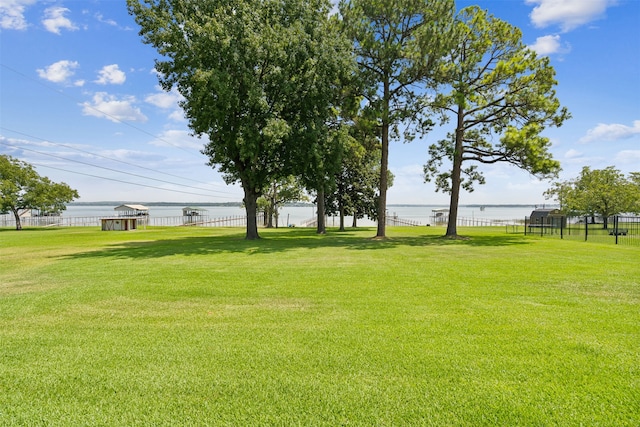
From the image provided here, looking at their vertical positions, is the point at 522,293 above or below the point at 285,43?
below

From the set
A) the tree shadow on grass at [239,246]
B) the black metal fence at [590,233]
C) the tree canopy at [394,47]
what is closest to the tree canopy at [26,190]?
the tree shadow on grass at [239,246]

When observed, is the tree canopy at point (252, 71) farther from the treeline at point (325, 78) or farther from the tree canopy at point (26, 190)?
the tree canopy at point (26, 190)

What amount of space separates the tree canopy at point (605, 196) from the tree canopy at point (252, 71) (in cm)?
3124

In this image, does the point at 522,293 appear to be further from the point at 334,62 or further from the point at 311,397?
the point at 334,62

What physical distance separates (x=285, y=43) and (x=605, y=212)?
38.8 metres

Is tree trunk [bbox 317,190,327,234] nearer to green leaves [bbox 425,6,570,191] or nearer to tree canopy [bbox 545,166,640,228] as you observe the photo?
green leaves [bbox 425,6,570,191]

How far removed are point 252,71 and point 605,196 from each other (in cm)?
3885

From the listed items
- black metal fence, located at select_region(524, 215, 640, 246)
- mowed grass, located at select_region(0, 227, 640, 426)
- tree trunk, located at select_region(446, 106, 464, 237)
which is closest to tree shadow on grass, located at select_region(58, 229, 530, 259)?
tree trunk, located at select_region(446, 106, 464, 237)

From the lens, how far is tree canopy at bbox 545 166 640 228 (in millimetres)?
40375

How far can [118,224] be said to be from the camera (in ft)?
131

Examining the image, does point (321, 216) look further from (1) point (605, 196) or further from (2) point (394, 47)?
(1) point (605, 196)

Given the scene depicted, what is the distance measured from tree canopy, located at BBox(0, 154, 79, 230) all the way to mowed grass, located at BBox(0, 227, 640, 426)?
41517 mm

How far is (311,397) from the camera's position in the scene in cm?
337

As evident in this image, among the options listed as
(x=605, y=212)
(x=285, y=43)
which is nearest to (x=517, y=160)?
(x=285, y=43)
